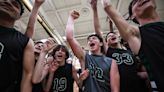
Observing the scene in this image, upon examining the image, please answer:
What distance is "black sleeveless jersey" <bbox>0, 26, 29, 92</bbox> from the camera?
1.19m

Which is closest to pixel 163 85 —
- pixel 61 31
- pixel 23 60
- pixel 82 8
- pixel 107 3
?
pixel 107 3

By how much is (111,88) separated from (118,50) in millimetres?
547

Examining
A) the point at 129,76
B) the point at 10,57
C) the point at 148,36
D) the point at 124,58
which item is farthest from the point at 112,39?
Answer: the point at 10,57

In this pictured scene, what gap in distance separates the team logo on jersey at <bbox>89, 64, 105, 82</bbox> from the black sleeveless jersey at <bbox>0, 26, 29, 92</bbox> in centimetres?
72

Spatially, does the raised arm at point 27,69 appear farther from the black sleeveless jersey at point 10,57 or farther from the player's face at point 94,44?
the player's face at point 94,44

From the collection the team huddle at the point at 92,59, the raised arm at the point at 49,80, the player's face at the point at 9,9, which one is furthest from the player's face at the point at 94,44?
the player's face at the point at 9,9

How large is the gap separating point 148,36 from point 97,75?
0.69 meters

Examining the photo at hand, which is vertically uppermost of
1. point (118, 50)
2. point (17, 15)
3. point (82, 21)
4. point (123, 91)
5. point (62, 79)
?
point (82, 21)

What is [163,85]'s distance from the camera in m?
1.09

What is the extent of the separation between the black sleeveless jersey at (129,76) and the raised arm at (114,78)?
77 millimetres

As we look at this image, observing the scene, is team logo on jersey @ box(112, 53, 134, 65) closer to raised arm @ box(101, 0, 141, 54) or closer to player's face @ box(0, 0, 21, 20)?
raised arm @ box(101, 0, 141, 54)

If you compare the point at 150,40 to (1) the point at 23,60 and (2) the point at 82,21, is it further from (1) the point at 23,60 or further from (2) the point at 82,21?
(2) the point at 82,21

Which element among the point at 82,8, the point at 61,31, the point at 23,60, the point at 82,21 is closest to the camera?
the point at 23,60

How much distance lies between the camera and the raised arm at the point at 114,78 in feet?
5.47
